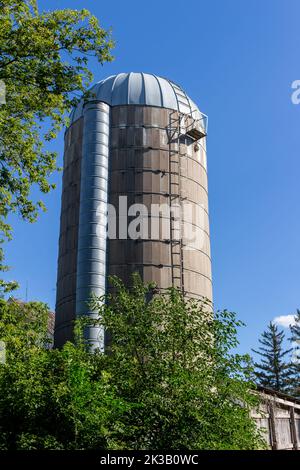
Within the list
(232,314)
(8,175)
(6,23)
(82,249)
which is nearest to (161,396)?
(232,314)

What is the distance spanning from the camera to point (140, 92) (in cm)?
3012

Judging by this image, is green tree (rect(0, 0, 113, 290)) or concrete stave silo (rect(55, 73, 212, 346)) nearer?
green tree (rect(0, 0, 113, 290))

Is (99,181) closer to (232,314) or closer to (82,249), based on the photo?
(82,249)

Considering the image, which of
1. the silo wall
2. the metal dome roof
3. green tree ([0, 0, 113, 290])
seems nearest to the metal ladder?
the silo wall

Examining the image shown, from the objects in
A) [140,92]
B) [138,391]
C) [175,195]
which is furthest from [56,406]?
[140,92]

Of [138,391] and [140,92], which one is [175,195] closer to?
[140,92]

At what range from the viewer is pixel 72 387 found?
864 cm

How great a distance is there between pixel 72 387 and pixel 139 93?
24.0 metres

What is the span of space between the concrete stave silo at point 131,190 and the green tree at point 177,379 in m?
14.0

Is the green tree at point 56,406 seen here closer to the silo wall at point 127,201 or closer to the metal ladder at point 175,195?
the silo wall at point 127,201

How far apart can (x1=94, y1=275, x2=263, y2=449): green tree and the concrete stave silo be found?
45.9 feet

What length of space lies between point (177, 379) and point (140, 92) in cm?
2362

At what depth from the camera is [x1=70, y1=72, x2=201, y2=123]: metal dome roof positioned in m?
29.9

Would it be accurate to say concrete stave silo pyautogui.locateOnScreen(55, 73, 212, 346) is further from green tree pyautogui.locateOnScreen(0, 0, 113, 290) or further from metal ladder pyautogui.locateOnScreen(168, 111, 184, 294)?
green tree pyautogui.locateOnScreen(0, 0, 113, 290)
